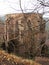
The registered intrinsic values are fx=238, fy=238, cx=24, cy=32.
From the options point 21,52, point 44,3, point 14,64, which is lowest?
point 21,52

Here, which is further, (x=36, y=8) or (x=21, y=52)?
(x=21, y=52)

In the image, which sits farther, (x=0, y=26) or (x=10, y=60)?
(x=0, y=26)

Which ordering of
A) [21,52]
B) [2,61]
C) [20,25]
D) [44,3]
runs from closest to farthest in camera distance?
[44,3]
[2,61]
[21,52]
[20,25]

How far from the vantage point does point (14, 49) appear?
52.0ft

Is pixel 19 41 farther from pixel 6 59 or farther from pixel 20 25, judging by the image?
→ pixel 6 59

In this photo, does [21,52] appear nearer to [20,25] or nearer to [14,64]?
[20,25]

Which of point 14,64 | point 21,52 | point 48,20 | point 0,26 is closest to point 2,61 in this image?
point 14,64

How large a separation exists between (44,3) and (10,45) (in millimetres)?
12879

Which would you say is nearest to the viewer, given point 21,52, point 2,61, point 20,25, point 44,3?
point 44,3

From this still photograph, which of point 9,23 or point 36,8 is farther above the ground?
point 36,8

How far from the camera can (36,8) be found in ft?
12.5

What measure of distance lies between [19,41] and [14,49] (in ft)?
2.33

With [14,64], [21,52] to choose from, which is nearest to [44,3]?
[14,64]

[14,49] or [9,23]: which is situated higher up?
[9,23]
